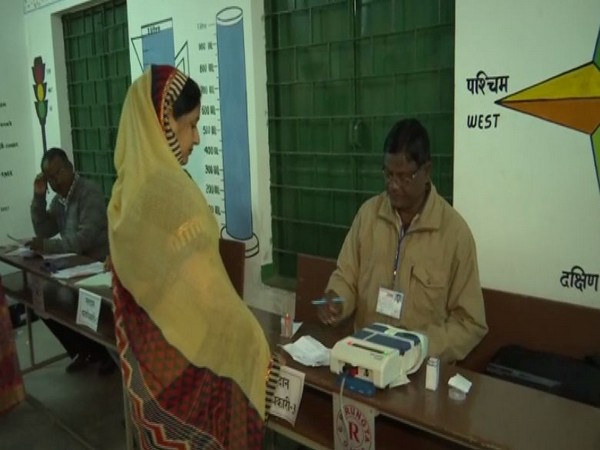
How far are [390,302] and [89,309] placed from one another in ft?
4.24

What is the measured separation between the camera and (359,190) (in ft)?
8.76

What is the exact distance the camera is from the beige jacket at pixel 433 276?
1.74 m

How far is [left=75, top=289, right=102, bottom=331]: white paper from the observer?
233cm

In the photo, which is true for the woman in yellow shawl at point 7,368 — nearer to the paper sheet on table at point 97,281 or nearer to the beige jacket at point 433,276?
the paper sheet on table at point 97,281

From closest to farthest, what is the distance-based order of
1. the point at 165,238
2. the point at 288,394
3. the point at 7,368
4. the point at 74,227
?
1. the point at 165,238
2. the point at 288,394
3. the point at 7,368
4. the point at 74,227

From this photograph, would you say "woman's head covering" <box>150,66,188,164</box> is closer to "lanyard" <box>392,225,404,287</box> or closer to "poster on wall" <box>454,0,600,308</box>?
"lanyard" <box>392,225,404,287</box>

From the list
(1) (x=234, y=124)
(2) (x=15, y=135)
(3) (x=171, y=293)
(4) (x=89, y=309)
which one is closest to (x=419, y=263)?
(3) (x=171, y=293)

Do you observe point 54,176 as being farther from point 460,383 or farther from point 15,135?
point 460,383

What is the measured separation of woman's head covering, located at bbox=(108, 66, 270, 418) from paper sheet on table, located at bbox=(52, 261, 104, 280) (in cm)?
151

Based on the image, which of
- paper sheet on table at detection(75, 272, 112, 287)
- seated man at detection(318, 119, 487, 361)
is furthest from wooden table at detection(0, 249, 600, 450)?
paper sheet on table at detection(75, 272, 112, 287)

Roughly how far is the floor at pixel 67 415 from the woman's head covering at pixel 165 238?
110 cm

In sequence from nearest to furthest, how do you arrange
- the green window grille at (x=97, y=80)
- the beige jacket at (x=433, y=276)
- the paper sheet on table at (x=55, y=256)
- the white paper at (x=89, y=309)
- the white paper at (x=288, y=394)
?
1. the white paper at (x=288, y=394)
2. the beige jacket at (x=433, y=276)
3. the white paper at (x=89, y=309)
4. the paper sheet on table at (x=55, y=256)
5. the green window grille at (x=97, y=80)

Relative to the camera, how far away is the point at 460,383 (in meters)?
1.45

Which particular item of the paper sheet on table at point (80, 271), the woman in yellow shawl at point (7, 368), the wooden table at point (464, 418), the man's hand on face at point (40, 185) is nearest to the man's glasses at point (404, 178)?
the wooden table at point (464, 418)
